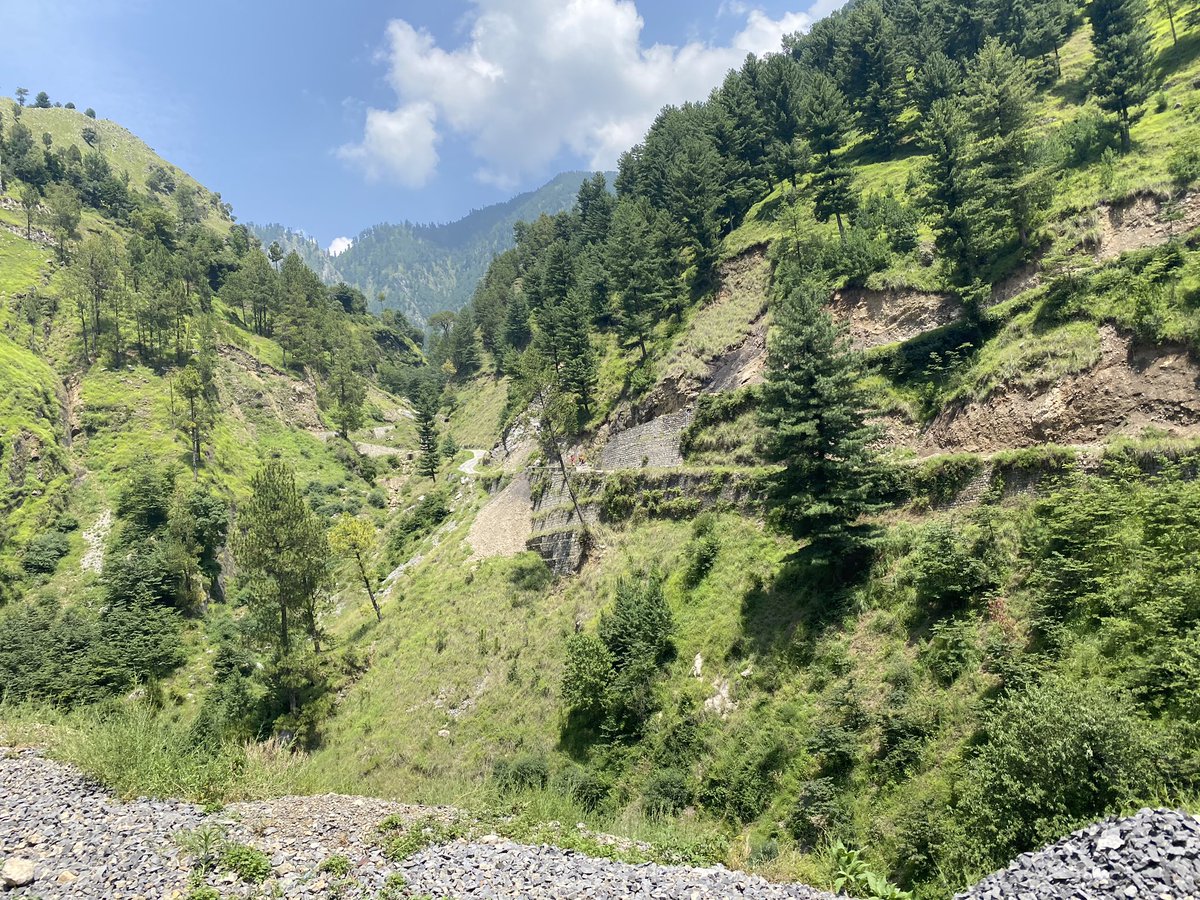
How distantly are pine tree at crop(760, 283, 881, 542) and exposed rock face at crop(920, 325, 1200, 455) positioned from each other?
25.2 ft

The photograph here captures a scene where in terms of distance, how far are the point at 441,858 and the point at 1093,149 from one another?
60.0 m

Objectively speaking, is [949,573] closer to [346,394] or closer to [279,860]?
[279,860]

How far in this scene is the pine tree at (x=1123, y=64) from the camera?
4431 centimetres

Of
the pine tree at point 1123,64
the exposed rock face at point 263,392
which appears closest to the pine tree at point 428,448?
the exposed rock face at point 263,392

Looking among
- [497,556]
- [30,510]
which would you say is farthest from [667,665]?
[30,510]

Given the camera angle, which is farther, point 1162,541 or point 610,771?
point 610,771

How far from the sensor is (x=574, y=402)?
5675 cm

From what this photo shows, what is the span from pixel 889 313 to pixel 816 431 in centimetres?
2065

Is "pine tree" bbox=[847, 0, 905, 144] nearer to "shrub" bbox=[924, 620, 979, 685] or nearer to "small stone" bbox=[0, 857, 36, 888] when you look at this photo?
"shrub" bbox=[924, 620, 979, 685]

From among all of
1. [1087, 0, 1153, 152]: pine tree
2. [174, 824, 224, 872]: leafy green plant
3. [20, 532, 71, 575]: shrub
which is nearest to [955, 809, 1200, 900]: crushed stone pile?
[174, 824, 224, 872]: leafy green plant

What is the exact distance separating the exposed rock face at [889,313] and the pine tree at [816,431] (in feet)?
36.7

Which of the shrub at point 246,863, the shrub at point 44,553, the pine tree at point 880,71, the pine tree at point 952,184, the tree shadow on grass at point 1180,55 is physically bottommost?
the shrub at point 246,863

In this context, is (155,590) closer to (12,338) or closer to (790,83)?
(12,338)

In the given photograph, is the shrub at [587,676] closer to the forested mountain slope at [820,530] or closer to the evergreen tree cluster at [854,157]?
the forested mountain slope at [820,530]
